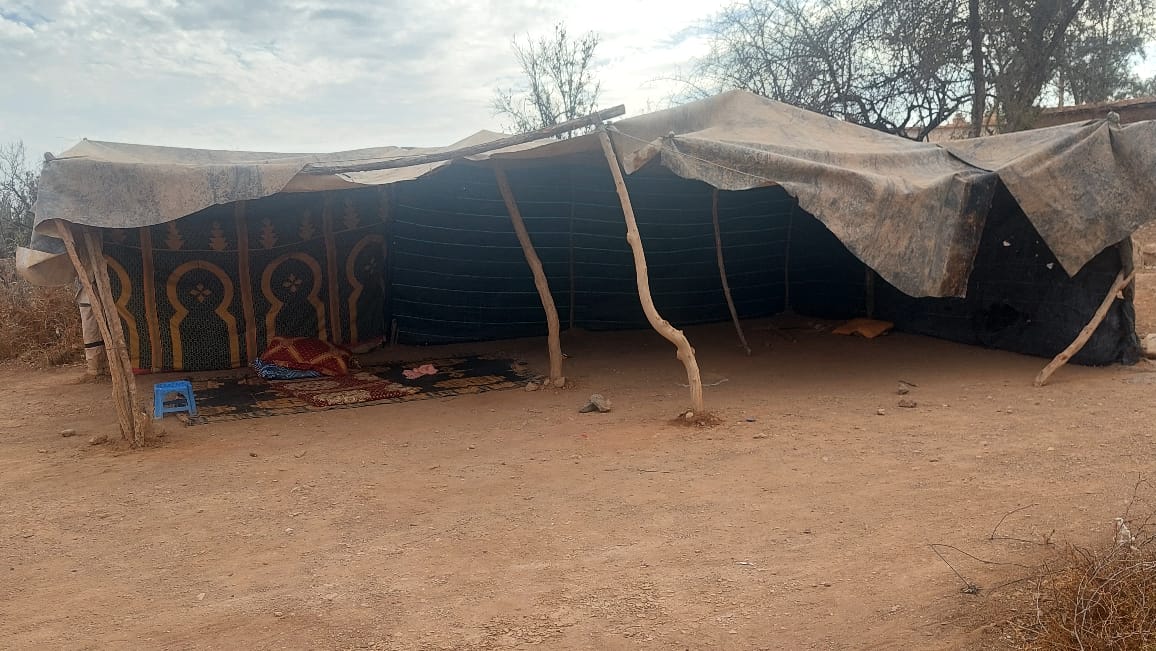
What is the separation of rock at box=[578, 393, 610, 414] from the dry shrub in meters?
3.32

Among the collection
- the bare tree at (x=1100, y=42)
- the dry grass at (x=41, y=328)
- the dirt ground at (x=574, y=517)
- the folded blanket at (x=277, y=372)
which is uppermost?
the bare tree at (x=1100, y=42)

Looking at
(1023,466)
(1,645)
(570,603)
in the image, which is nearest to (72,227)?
(1,645)

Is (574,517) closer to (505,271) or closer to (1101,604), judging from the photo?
(1101,604)

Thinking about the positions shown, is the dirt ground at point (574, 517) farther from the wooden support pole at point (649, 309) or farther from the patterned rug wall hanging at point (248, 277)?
the patterned rug wall hanging at point (248, 277)

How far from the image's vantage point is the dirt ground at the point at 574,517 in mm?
2494

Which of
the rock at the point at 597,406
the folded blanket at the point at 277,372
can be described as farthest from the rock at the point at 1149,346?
the folded blanket at the point at 277,372

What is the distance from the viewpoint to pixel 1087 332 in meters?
5.47

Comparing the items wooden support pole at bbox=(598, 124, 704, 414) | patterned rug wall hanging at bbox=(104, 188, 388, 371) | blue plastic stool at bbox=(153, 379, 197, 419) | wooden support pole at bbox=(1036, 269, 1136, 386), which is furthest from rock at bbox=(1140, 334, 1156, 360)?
blue plastic stool at bbox=(153, 379, 197, 419)

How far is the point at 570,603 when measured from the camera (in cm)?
262

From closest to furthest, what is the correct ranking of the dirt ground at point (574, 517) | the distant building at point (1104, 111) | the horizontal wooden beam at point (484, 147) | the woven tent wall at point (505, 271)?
1. the dirt ground at point (574, 517)
2. the horizontal wooden beam at point (484, 147)
3. the woven tent wall at point (505, 271)
4. the distant building at point (1104, 111)

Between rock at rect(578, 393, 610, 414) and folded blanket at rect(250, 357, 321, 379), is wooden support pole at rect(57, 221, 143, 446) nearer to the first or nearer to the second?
folded blanket at rect(250, 357, 321, 379)

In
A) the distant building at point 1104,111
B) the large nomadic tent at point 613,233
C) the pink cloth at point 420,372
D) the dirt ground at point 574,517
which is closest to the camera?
the dirt ground at point 574,517

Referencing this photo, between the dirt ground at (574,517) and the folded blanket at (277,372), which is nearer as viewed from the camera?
the dirt ground at (574,517)

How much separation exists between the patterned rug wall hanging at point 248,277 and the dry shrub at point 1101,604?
6.55 meters
